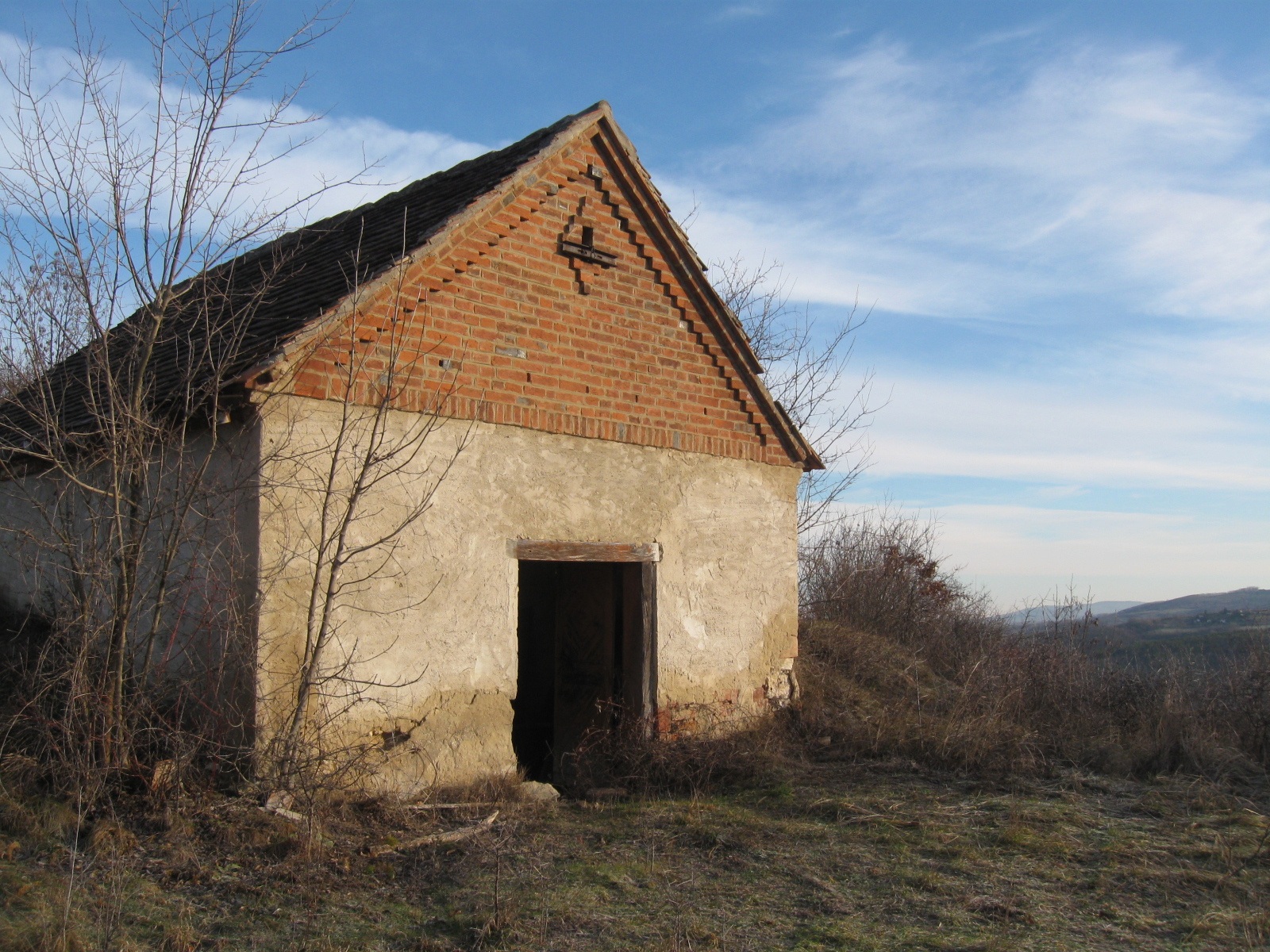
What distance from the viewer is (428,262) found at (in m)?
6.70

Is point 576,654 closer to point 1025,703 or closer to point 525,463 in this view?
point 525,463

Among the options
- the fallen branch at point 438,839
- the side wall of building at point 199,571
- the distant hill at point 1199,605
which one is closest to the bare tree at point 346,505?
the side wall of building at point 199,571

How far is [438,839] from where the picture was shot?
Result: 548cm

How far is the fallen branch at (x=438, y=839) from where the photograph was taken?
520 centimetres

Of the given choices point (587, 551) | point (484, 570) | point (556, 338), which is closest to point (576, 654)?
point (587, 551)

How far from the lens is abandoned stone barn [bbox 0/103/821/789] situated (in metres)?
5.98

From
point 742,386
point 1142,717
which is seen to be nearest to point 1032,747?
point 1142,717

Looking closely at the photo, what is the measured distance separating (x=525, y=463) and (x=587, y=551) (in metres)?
0.91

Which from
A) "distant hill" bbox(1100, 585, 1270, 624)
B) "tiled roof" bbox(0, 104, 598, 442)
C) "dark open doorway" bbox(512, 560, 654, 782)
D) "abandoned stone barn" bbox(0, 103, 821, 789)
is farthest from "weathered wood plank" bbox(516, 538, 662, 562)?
"distant hill" bbox(1100, 585, 1270, 624)

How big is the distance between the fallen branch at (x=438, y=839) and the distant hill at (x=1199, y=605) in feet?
169

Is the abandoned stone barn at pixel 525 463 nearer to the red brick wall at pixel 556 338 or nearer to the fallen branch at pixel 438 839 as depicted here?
the red brick wall at pixel 556 338

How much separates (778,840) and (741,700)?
9.20ft

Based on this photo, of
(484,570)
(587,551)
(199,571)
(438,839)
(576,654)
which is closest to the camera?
(438,839)

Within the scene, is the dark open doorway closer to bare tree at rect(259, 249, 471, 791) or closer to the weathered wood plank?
the weathered wood plank
